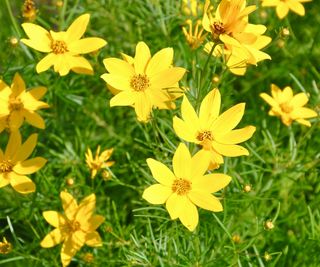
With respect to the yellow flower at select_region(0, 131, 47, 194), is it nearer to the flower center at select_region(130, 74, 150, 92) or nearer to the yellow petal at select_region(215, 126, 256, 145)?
the flower center at select_region(130, 74, 150, 92)

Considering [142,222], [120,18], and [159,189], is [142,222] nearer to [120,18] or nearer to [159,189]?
[159,189]

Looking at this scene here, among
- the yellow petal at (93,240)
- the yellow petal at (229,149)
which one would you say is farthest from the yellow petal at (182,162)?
→ the yellow petal at (93,240)

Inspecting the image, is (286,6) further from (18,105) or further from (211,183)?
(18,105)

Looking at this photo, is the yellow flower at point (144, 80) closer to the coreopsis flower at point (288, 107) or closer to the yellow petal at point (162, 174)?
the yellow petal at point (162, 174)

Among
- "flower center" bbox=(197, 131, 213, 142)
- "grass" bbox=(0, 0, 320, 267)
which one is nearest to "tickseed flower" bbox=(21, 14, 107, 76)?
"grass" bbox=(0, 0, 320, 267)

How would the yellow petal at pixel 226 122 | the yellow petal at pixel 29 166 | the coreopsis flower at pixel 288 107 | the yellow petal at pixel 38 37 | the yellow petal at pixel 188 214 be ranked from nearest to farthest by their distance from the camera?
1. the yellow petal at pixel 188 214
2. the yellow petal at pixel 226 122
3. the yellow petal at pixel 29 166
4. the yellow petal at pixel 38 37
5. the coreopsis flower at pixel 288 107
